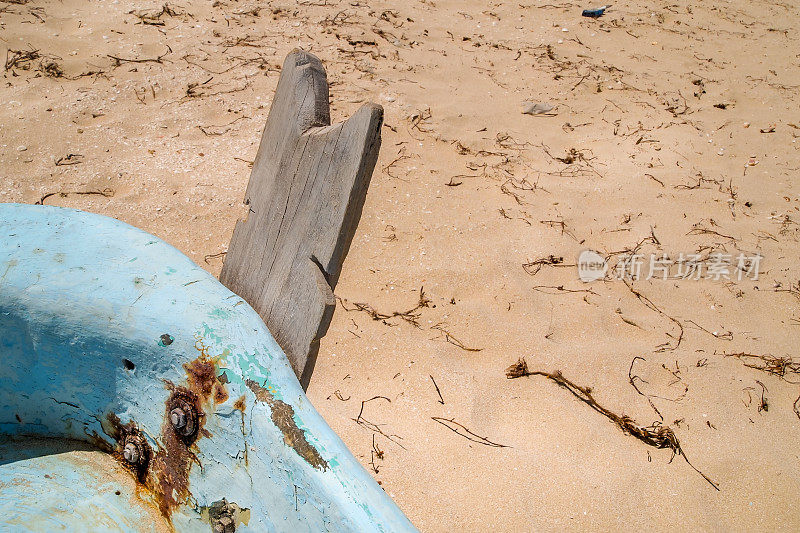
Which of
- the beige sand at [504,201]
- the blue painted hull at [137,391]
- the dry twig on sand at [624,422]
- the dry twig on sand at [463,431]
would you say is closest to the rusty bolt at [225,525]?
the blue painted hull at [137,391]

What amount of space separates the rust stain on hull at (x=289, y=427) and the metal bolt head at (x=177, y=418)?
0.67 ft

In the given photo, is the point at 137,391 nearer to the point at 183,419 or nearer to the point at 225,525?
the point at 183,419

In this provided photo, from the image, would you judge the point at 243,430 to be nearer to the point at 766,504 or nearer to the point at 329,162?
the point at 329,162

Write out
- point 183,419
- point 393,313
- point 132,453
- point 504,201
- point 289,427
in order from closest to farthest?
point 289,427
point 183,419
point 132,453
point 393,313
point 504,201

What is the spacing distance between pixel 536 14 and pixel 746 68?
195 centimetres

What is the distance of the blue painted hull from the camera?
1.18m

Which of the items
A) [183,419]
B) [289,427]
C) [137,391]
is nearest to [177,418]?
[183,419]

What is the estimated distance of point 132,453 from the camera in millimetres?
1417

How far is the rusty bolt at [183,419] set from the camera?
1289 millimetres

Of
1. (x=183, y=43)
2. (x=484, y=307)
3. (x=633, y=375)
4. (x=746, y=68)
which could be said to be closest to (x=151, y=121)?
(x=183, y=43)

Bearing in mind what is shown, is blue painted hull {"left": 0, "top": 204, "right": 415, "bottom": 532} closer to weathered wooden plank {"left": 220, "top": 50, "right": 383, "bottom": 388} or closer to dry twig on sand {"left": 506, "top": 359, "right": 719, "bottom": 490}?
weathered wooden plank {"left": 220, "top": 50, "right": 383, "bottom": 388}

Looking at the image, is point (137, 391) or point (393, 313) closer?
point (137, 391)

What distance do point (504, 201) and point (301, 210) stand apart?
246 cm

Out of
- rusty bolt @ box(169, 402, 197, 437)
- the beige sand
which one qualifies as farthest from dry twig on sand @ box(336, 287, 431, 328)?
rusty bolt @ box(169, 402, 197, 437)
